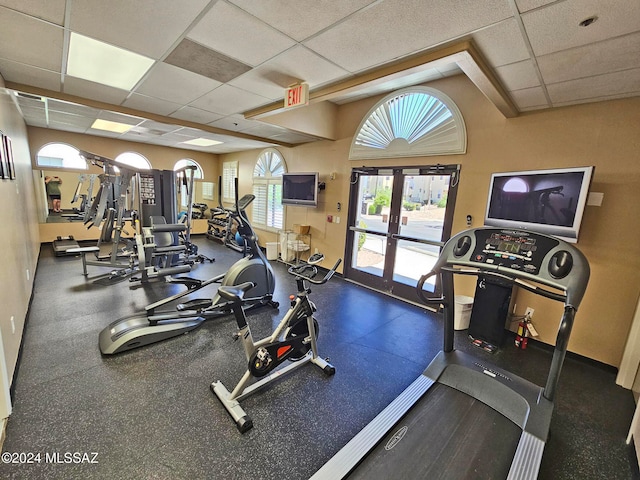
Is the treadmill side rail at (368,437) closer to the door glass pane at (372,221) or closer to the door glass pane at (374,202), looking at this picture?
the door glass pane at (372,221)

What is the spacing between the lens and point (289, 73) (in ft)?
8.84

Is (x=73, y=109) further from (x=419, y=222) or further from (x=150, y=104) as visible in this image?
(x=419, y=222)

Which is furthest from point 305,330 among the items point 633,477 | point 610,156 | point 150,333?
point 610,156

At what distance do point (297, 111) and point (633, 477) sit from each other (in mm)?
5063

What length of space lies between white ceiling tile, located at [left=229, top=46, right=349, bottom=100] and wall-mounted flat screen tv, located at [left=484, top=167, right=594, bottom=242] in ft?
7.00

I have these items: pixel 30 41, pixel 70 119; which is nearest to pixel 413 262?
pixel 30 41

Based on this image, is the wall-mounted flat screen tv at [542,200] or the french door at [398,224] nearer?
the wall-mounted flat screen tv at [542,200]

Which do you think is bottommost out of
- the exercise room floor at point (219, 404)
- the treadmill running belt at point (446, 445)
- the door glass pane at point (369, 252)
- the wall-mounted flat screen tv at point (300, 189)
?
the exercise room floor at point (219, 404)

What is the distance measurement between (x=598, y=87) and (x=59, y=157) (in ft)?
32.1

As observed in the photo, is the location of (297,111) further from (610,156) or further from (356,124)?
(610,156)

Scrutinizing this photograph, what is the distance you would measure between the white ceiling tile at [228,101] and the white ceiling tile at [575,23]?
9.02 ft

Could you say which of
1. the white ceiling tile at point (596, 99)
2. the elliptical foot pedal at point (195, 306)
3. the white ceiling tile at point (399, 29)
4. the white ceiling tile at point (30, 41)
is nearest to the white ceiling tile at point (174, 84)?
the white ceiling tile at point (30, 41)

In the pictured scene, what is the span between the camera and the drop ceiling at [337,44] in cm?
167

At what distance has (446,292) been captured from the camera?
246 centimetres
